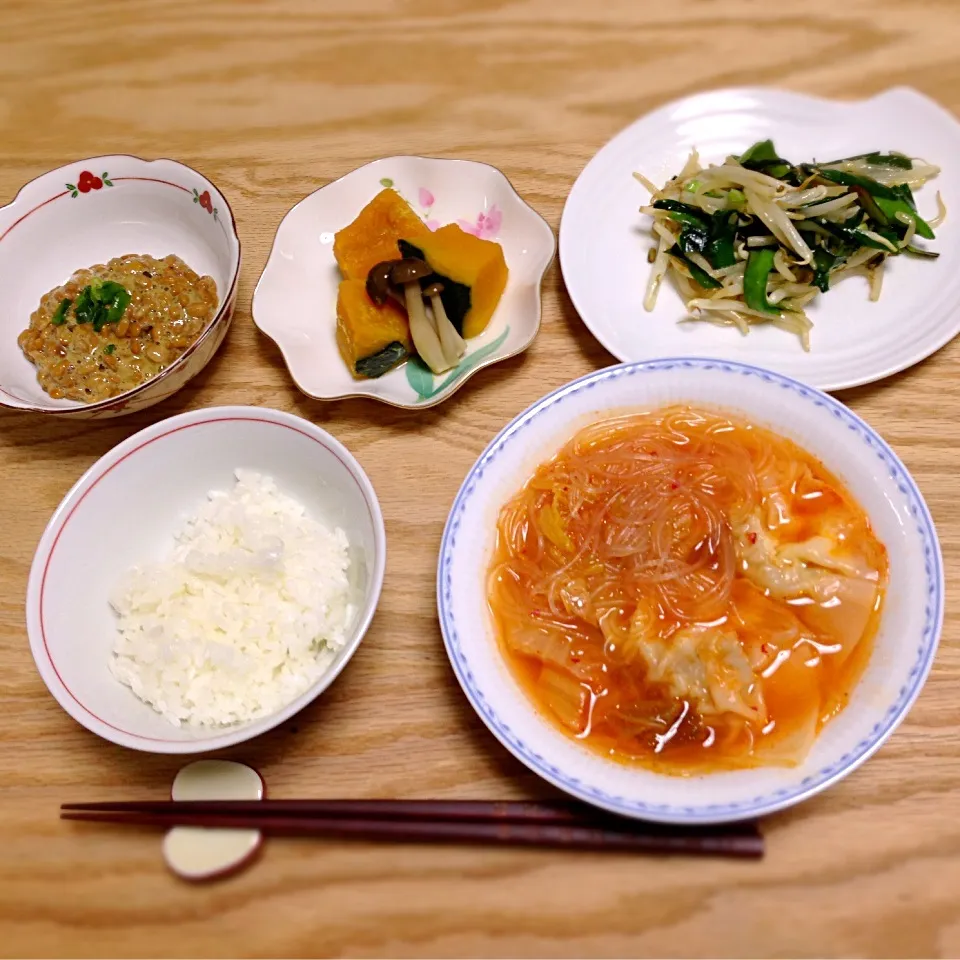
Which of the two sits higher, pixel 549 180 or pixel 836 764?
pixel 549 180

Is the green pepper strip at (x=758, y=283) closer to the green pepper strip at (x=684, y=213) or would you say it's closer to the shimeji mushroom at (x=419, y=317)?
the green pepper strip at (x=684, y=213)

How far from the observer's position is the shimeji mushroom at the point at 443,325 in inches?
93.2

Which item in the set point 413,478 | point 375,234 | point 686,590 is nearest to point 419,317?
point 375,234

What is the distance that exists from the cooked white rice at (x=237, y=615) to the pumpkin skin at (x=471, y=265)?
80 cm

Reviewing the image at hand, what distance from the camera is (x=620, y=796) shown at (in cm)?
166

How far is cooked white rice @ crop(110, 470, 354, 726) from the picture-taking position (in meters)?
1.93

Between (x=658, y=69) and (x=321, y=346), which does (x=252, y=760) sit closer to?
(x=321, y=346)

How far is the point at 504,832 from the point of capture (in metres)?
1.82

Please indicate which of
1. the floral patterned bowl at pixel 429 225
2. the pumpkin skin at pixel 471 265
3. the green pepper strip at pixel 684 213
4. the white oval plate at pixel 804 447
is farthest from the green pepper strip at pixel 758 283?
the pumpkin skin at pixel 471 265

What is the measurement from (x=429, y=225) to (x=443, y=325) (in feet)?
1.77

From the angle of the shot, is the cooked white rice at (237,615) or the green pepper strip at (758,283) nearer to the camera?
the cooked white rice at (237,615)

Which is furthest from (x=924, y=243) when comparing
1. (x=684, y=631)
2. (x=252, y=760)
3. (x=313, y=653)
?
(x=252, y=760)

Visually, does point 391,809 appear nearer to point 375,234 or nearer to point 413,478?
point 413,478

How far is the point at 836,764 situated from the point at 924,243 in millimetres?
1692
